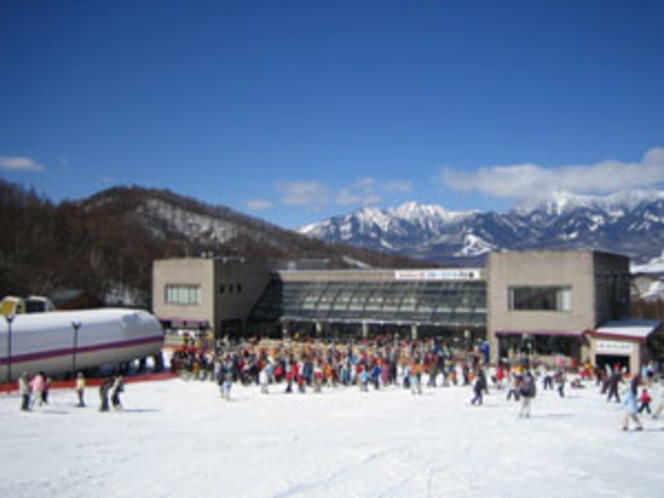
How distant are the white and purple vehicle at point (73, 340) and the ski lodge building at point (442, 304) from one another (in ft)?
44.8

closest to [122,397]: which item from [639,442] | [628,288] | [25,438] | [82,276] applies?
[25,438]

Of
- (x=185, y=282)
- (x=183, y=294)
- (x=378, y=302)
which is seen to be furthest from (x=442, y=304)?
A: (x=183, y=294)

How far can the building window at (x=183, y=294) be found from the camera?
49750mm

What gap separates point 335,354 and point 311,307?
18464 millimetres

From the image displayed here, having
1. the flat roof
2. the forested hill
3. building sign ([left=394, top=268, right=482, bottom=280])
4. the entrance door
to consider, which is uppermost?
the forested hill

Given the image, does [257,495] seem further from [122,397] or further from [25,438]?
[122,397]

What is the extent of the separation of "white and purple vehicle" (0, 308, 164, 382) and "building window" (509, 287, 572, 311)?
77.0 ft

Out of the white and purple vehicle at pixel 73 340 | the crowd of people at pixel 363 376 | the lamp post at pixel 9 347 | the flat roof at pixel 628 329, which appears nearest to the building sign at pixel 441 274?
the flat roof at pixel 628 329

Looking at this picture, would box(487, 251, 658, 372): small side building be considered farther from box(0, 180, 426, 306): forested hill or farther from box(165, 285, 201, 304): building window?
box(0, 180, 426, 306): forested hill

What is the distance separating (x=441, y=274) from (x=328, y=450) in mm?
35196

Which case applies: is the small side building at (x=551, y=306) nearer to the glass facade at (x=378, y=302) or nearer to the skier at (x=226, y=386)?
the glass facade at (x=378, y=302)

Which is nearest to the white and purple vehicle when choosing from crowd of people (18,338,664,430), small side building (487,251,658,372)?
crowd of people (18,338,664,430)

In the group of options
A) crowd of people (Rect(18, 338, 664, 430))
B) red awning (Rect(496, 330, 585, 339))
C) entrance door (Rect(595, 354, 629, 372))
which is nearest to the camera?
crowd of people (Rect(18, 338, 664, 430))

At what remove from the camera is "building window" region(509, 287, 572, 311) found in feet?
126
